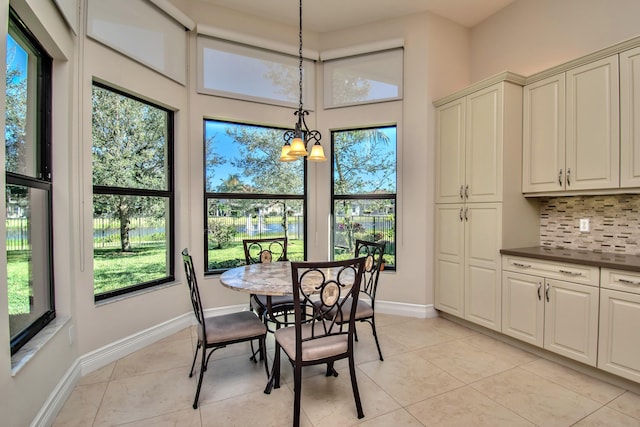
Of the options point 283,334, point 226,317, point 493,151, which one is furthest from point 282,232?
point 493,151

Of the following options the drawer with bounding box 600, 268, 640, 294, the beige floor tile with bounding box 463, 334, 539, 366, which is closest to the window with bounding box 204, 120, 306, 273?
the beige floor tile with bounding box 463, 334, 539, 366

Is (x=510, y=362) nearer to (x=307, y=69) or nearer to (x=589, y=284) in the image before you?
(x=589, y=284)

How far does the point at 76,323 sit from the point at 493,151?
12.3 feet

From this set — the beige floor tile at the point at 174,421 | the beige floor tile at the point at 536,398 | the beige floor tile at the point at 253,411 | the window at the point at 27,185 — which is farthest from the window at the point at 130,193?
the beige floor tile at the point at 536,398

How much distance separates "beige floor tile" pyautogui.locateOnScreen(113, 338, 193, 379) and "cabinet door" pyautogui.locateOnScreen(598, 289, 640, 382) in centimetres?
307

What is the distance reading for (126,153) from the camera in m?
2.84

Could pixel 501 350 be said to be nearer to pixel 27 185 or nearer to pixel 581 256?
pixel 581 256

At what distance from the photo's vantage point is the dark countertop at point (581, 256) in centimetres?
214

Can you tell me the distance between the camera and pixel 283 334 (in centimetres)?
204

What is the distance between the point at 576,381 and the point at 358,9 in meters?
3.96

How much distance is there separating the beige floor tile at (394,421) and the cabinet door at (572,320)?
1.43 meters

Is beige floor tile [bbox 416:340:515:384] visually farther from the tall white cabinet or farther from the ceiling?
the ceiling

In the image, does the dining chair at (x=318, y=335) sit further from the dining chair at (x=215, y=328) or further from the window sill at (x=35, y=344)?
the window sill at (x=35, y=344)

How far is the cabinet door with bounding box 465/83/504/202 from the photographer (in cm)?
291
